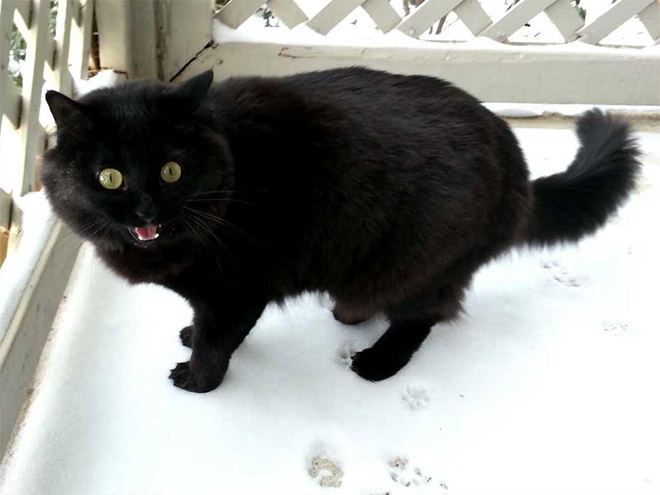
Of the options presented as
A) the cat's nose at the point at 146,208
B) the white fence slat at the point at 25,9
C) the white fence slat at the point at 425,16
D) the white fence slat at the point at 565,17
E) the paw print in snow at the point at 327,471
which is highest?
the white fence slat at the point at 25,9

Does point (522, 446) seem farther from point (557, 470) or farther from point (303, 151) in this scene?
point (303, 151)

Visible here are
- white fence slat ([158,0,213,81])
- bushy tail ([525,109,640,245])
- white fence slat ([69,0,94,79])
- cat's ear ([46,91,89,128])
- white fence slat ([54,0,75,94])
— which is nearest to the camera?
cat's ear ([46,91,89,128])

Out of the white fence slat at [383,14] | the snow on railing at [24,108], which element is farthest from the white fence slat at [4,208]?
the white fence slat at [383,14]

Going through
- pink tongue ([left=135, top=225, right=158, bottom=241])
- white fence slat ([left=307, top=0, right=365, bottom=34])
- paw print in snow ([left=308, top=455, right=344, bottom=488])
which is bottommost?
paw print in snow ([left=308, top=455, right=344, bottom=488])

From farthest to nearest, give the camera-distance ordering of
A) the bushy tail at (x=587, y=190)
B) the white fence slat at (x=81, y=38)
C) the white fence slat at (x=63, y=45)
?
the white fence slat at (x=81, y=38) < the white fence slat at (x=63, y=45) < the bushy tail at (x=587, y=190)

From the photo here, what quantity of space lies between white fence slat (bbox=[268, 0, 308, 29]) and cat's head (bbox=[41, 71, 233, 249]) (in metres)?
1.18

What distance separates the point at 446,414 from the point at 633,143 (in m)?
0.75

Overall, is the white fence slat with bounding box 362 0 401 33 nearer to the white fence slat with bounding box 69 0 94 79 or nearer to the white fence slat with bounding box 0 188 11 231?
the white fence slat with bounding box 69 0 94 79

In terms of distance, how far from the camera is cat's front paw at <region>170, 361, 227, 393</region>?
1.30m

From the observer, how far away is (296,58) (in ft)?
7.02

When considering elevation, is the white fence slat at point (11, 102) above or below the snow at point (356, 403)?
above

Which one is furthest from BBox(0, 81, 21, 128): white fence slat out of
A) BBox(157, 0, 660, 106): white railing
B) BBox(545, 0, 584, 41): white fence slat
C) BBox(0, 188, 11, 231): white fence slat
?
BBox(545, 0, 584, 41): white fence slat

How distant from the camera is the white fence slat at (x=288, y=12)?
210cm

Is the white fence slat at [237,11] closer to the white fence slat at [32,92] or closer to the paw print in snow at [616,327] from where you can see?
the white fence slat at [32,92]
